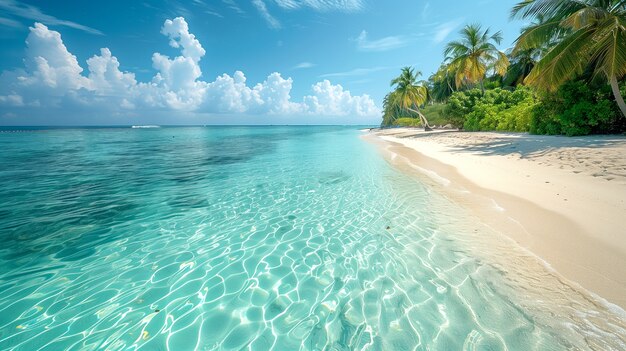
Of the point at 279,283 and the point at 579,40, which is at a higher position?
the point at 579,40

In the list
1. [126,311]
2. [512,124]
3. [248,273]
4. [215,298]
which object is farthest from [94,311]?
[512,124]

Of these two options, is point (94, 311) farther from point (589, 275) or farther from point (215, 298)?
point (589, 275)

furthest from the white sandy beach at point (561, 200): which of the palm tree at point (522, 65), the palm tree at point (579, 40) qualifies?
the palm tree at point (522, 65)

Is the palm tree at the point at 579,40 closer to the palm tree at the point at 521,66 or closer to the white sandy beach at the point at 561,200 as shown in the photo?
the white sandy beach at the point at 561,200

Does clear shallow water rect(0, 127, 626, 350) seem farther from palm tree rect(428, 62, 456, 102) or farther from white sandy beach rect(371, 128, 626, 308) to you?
palm tree rect(428, 62, 456, 102)

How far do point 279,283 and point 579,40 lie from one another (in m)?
16.4

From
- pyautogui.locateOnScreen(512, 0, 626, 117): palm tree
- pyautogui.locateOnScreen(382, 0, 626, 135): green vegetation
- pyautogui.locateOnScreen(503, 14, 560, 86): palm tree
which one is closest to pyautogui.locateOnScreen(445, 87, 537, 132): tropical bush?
pyautogui.locateOnScreen(382, 0, 626, 135): green vegetation

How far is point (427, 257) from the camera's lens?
4.39 meters

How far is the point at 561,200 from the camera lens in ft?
19.8

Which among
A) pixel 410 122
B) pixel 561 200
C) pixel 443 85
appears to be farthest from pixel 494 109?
pixel 410 122

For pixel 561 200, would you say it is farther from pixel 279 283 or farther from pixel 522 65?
pixel 522 65

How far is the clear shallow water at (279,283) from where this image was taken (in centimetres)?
284

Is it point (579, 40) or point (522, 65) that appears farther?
point (522, 65)

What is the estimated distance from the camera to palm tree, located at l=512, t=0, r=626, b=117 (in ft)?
32.2
